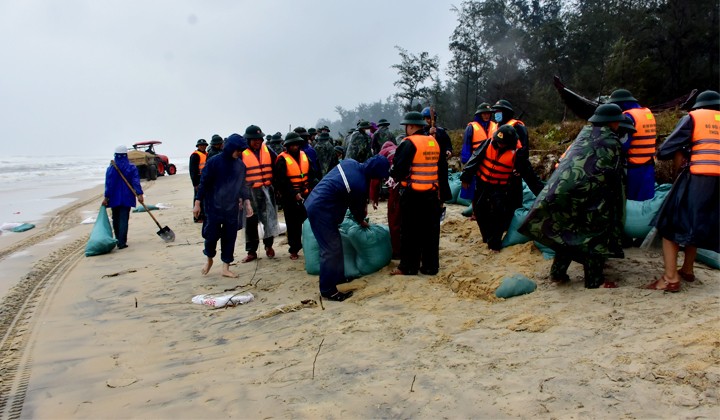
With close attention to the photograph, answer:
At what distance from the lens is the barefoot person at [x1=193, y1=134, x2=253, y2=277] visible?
17.3 ft

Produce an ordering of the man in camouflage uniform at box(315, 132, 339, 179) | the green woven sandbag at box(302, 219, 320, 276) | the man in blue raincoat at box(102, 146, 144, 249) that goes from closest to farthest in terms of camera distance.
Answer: the green woven sandbag at box(302, 219, 320, 276)
the man in blue raincoat at box(102, 146, 144, 249)
the man in camouflage uniform at box(315, 132, 339, 179)

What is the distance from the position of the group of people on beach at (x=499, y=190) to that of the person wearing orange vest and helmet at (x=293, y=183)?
1cm

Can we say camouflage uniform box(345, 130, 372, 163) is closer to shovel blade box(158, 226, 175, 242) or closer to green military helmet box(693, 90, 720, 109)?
shovel blade box(158, 226, 175, 242)

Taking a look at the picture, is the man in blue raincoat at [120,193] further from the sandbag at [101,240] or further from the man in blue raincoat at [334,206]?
the man in blue raincoat at [334,206]

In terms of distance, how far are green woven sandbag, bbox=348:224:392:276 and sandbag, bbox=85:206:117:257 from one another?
4284 millimetres

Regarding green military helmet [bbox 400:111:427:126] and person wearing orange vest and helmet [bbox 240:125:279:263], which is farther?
person wearing orange vest and helmet [bbox 240:125:279:263]

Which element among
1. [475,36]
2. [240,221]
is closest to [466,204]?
[240,221]

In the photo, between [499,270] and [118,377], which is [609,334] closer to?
[499,270]

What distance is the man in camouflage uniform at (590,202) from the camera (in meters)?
3.75

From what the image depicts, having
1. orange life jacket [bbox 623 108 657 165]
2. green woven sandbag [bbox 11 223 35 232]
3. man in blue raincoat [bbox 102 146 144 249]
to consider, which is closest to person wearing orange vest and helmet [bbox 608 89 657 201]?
orange life jacket [bbox 623 108 657 165]

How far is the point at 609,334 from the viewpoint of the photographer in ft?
9.83

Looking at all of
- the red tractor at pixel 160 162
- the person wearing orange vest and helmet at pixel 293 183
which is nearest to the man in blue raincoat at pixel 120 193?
the person wearing orange vest and helmet at pixel 293 183

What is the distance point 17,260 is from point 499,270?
6.89 m

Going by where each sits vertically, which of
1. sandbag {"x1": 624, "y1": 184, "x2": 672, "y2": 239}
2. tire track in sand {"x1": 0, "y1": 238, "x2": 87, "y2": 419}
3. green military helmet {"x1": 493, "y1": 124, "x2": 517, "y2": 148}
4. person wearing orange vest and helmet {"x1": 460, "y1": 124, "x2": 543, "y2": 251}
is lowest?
tire track in sand {"x1": 0, "y1": 238, "x2": 87, "y2": 419}
